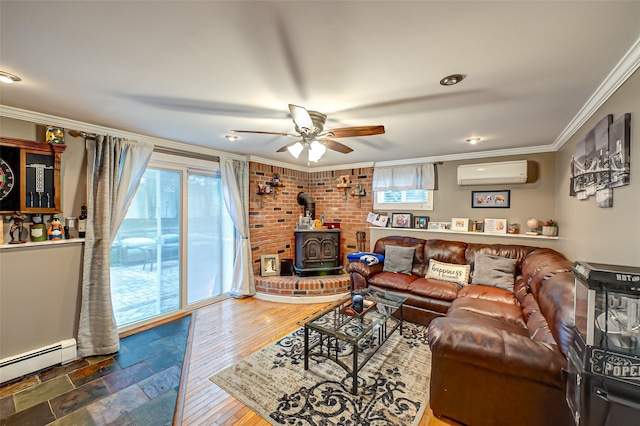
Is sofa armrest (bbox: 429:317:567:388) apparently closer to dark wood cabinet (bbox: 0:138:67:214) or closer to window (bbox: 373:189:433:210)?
window (bbox: 373:189:433:210)

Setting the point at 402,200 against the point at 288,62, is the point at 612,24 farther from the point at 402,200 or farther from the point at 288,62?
the point at 402,200

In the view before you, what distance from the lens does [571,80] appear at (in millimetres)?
1614

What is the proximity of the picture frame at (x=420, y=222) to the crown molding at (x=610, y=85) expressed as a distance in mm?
2062

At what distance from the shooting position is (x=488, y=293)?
9.43 ft

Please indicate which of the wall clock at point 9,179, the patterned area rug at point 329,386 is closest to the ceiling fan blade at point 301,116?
the patterned area rug at point 329,386

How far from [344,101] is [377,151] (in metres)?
1.89

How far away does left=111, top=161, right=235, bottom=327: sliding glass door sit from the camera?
9.93ft

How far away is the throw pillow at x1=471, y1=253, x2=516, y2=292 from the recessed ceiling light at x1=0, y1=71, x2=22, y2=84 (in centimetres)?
465

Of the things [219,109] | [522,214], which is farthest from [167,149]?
[522,214]

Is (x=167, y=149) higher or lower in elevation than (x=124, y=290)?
higher

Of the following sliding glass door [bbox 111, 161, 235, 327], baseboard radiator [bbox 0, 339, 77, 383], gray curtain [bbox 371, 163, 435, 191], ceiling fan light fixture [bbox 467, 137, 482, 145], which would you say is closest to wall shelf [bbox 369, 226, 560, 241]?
gray curtain [bbox 371, 163, 435, 191]

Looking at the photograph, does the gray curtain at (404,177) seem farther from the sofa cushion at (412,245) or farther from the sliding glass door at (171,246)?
the sliding glass door at (171,246)

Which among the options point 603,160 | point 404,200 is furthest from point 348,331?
point 404,200

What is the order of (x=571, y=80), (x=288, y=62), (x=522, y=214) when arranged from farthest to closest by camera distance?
(x=522, y=214), (x=571, y=80), (x=288, y=62)
